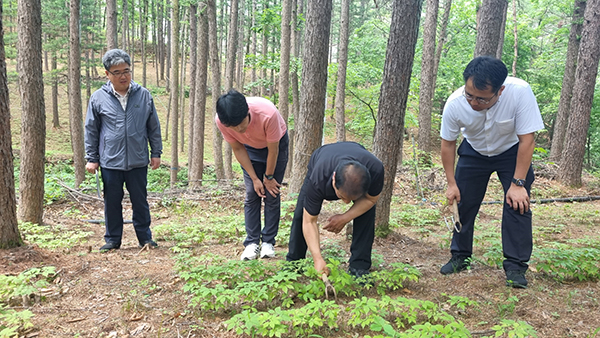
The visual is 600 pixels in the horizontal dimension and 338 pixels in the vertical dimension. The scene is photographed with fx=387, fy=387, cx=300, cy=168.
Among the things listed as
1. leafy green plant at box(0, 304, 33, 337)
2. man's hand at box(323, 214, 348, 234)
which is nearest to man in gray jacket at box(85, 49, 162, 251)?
leafy green plant at box(0, 304, 33, 337)

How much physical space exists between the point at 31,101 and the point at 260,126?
3.73m

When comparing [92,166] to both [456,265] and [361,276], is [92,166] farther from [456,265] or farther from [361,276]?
[456,265]

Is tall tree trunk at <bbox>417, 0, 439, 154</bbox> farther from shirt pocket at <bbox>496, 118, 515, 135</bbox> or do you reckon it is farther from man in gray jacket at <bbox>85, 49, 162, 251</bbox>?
A: man in gray jacket at <bbox>85, 49, 162, 251</bbox>

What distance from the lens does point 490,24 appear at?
254 inches

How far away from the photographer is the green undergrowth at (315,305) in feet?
8.02

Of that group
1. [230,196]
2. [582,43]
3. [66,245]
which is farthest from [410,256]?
[582,43]

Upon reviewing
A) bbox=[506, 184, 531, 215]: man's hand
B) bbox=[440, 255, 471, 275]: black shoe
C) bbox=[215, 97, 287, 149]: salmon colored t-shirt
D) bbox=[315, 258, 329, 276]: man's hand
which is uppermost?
bbox=[215, 97, 287, 149]: salmon colored t-shirt

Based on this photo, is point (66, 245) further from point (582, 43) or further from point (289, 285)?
point (582, 43)

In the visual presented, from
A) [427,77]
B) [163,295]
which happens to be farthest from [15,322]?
[427,77]

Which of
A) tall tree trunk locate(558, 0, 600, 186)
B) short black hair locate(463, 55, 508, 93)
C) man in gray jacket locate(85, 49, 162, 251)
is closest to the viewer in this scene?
short black hair locate(463, 55, 508, 93)

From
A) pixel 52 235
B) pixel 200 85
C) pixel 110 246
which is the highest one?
pixel 200 85

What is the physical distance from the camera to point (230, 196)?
29.7 feet

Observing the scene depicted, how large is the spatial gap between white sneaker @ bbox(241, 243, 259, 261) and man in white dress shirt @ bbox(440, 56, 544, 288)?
1.95 m

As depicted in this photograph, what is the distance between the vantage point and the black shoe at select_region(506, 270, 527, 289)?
3.29 meters
